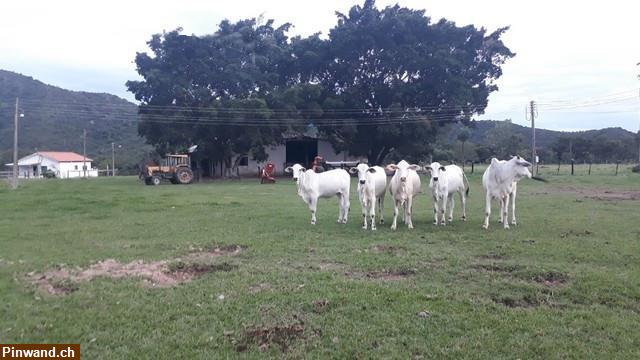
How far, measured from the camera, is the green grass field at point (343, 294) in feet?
18.9

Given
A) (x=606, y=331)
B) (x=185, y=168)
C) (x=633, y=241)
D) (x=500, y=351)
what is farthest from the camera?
(x=185, y=168)

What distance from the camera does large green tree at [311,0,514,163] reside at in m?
45.4

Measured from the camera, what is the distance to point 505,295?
24.2ft

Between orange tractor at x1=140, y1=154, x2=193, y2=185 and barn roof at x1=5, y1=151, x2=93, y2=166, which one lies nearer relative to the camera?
orange tractor at x1=140, y1=154, x2=193, y2=185

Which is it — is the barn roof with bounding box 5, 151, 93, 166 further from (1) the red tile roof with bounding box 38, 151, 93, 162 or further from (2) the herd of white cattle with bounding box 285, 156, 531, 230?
(2) the herd of white cattle with bounding box 285, 156, 531, 230

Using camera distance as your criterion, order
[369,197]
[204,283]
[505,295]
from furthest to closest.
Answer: [369,197] < [204,283] < [505,295]

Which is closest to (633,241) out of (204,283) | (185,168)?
(204,283)

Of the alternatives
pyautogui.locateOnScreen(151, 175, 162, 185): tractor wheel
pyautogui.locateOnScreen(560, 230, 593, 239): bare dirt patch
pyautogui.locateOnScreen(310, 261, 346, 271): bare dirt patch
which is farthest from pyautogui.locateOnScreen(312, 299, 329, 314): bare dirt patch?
pyautogui.locateOnScreen(151, 175, 162, 185): tractor wheel

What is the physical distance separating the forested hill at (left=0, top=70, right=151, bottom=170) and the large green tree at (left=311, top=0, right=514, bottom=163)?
144 feet

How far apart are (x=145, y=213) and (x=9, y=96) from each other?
79.1 meters

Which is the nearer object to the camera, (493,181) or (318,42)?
(493,181)

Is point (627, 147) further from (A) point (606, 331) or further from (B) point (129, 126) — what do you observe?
(A) point (606, 331)

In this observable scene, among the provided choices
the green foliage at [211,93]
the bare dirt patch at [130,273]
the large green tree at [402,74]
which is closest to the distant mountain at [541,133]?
the large green tree at [402,74]

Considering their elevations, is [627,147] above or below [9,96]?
below
